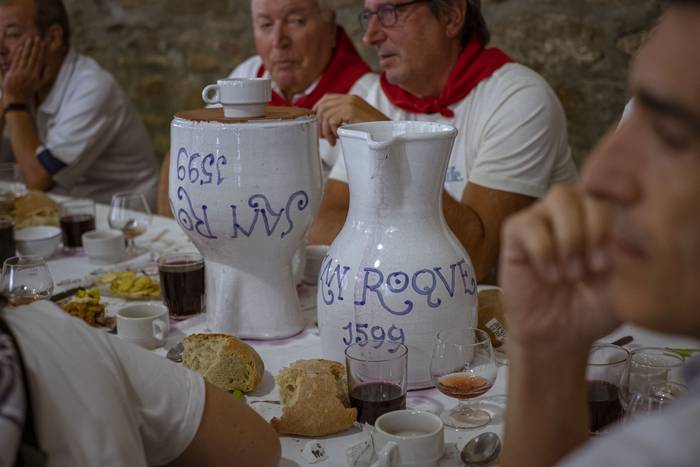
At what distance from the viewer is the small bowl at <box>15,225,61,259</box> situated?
195cm

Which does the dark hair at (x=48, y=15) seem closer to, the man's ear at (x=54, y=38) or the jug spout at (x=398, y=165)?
the man's ear at (x=54, y=38)

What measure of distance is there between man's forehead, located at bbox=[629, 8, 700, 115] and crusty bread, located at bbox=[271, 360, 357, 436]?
2.13 ft

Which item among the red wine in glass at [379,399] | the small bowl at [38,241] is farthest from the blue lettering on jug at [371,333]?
the small bowl at [38,241]

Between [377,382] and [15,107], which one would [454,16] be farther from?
[15,107]

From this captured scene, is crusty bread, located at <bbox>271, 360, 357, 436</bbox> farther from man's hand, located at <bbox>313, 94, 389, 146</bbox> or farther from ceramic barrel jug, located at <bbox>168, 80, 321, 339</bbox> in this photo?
man's hand, located at <bbox>313, 94, 389, 146</bbox>

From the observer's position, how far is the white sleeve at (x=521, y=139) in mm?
1988

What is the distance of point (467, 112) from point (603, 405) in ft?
4.01

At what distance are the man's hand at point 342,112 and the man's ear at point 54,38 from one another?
1601mm

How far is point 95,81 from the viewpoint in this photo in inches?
121

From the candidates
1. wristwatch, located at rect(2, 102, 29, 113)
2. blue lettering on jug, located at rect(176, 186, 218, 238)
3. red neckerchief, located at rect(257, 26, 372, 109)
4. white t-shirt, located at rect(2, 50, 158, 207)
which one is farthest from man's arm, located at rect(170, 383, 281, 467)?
wristwatch, located at rect(2, 102, 29, 113)

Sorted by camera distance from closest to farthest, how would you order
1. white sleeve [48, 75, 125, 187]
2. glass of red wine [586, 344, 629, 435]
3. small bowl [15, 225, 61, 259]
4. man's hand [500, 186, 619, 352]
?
man's hand [500, 186, 619, 352], glass of red wine [586, 344, 629, 435], small bowl [15, 225, 61, 259], white sleeve [48, 75, 125, 187]

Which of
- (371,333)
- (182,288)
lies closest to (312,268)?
(182,288)

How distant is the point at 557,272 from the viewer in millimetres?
759

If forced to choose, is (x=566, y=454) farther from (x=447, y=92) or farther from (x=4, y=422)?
(x=447, y=92)
